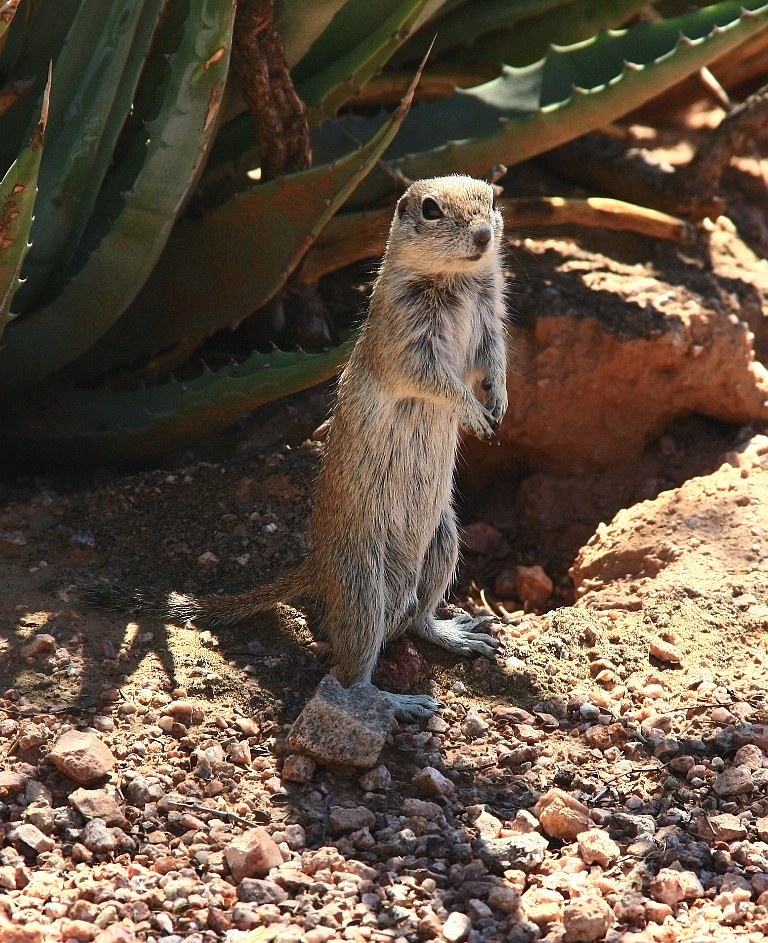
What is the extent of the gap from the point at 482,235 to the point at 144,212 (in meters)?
1.29

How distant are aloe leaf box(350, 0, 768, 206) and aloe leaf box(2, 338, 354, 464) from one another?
141 cm

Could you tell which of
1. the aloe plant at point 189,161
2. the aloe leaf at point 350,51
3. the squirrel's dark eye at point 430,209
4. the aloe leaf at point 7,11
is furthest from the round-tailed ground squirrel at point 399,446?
the aloe leaf at point 7,11

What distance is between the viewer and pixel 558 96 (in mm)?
5574

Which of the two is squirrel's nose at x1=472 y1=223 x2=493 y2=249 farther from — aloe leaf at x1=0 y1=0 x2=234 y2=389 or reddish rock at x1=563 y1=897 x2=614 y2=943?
reddish rock at x1=563 y1=897 x2=614 y2=943

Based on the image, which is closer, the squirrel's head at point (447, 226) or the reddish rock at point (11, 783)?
the reddish rock at point (11, 783)

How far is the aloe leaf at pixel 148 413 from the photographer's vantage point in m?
4.37

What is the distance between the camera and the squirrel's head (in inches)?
155

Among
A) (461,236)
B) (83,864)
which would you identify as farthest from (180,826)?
(461,236)

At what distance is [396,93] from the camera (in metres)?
5.71

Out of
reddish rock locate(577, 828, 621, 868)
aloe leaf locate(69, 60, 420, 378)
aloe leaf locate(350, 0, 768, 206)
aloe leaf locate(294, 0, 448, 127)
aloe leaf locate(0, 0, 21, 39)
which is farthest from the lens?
aloe leaf locate(350, 0, 768, 206)

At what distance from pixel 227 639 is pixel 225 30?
6.99ft

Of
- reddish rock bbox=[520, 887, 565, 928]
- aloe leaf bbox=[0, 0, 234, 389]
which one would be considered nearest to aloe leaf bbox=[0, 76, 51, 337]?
aloe leaf bbox=[0, 0, 234, 389]

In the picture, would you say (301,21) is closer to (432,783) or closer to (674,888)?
(432,783)

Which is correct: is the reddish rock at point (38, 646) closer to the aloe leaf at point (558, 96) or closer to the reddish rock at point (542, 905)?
the reddish rock at point (542, 905)
